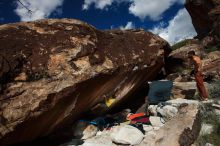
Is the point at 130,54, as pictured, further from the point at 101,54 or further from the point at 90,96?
the point at 90,96

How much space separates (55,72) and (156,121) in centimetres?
303

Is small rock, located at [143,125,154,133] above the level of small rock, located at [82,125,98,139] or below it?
below

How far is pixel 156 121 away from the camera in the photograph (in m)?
7.89

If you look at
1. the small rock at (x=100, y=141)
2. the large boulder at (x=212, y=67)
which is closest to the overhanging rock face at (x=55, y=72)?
the small rock at (x=100, y=141)

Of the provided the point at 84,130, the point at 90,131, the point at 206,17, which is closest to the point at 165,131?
the point at 90,131

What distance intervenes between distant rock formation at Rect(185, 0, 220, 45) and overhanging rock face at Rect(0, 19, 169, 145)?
12.1m

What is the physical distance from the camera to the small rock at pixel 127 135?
22.0ft

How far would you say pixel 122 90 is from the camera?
886 centimetres

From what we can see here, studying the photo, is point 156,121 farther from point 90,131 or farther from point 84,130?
point 84,130

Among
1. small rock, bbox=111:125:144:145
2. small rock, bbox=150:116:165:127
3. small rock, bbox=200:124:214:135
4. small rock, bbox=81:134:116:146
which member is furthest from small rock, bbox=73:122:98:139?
small rock, bbox=200:124:214:135

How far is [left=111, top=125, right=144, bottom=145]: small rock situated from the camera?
6.70 m

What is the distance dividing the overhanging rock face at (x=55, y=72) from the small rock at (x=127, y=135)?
3.77ft

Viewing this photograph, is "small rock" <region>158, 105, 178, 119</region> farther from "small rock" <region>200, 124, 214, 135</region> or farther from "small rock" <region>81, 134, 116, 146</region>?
"small rock" <region>81, 134, 116, 146</region>

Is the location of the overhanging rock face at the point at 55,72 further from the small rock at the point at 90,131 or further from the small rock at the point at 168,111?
the small rock at the point at 168,111
